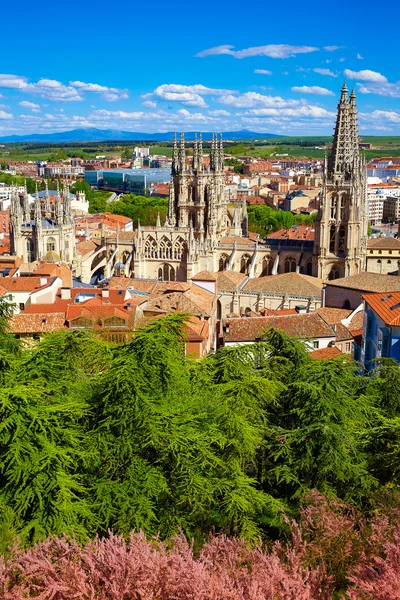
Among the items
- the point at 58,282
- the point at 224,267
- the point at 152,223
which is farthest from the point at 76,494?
the point at 152,223

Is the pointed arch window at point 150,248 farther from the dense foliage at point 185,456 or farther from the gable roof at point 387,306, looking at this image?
the dense foliage at point 185,456

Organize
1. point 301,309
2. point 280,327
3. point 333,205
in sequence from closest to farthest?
point 280,327 < point 301,309 < point 333,205

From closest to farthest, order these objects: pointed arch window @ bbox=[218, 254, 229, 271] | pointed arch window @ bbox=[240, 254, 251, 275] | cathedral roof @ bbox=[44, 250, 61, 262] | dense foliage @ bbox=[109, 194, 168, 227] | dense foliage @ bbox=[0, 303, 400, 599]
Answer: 1. dense foliage @ bbox=[0, 303, 400, 599]
2. cathedral roof @ bbox=[44, 250, 61, 262]
3. pointed arch window @ bbox=[240, 254, 251, 275]
4. pointed arch window @ bbox=[218, 254, 229, 271]
5. dense foliage @ bbox=[109, 194, 168, 227]

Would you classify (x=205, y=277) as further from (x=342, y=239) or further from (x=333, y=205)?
(x=333, y=205)

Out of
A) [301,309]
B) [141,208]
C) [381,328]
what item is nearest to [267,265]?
[301,309]

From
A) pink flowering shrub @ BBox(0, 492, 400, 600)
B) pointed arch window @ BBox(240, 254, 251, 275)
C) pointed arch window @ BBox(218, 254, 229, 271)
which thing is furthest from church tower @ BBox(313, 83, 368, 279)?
pink flowering shrub @ BBox(0, 492, 400, 600)

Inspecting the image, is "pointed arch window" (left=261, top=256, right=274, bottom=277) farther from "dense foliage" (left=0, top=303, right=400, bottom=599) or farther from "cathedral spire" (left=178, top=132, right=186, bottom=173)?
"dense foliage" (left=0, top=303, right=400, bottom=599)
